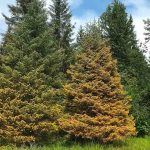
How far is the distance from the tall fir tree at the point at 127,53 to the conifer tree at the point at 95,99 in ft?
16.8

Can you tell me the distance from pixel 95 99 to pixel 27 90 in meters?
4.07

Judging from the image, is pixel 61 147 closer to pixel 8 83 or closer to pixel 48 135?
pixel 48 135

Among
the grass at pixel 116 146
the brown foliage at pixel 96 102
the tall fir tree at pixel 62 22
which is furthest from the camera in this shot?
the tall fir tree at pixel 62 22

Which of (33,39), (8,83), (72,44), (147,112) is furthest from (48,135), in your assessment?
(72,44)

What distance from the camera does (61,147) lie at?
25.9m

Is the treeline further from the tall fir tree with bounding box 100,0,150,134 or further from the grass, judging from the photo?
the tall fir tree with bounding box 100,0,150,134

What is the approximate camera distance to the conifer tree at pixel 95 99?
26.6m

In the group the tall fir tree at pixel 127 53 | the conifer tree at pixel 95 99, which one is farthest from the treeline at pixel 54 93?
the tall fir tree at pixel 127 53

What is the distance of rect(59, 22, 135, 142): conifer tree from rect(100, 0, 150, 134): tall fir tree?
5.11 m

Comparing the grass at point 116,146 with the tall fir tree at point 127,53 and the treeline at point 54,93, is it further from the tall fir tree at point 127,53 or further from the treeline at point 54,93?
the tall fir tree at point 127,53

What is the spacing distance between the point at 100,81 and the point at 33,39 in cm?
547

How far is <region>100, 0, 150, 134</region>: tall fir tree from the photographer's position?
3369 centimetres

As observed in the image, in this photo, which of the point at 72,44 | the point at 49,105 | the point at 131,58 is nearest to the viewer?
the point at 49,105

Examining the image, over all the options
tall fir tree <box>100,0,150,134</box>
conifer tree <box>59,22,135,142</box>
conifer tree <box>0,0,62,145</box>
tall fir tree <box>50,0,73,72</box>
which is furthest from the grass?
tall fir tree <box>50,0,73,72</box>
